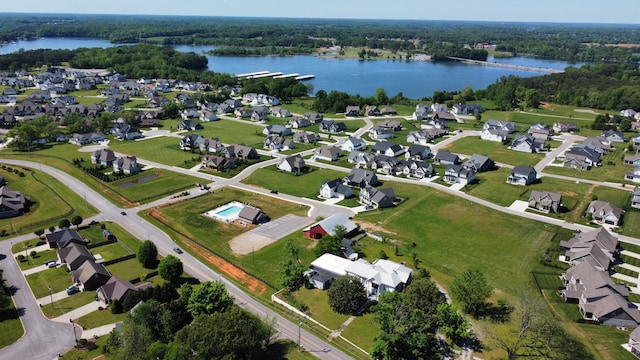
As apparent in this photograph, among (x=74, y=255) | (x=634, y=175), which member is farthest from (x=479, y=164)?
(x=74, y=255)

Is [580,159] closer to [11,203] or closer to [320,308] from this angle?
[320,308]

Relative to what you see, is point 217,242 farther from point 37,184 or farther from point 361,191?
point 37,184

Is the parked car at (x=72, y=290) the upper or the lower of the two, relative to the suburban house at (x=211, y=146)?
lower

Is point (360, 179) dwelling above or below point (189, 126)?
above

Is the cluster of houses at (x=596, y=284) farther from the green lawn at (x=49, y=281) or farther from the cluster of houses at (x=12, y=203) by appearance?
the cluster of houses at (x=12, y=203)

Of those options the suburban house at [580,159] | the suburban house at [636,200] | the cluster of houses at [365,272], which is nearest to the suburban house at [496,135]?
the suburban house at [580,159]

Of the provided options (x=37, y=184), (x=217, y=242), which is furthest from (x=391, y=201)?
(x=37, y=184)
